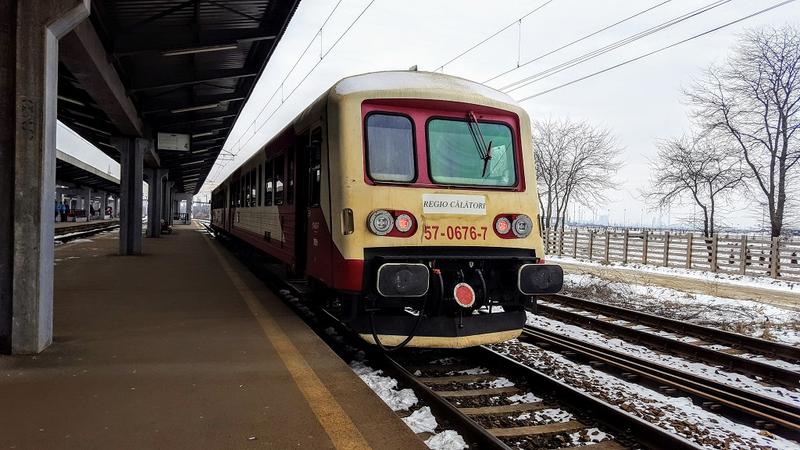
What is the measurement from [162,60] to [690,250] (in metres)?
17.0

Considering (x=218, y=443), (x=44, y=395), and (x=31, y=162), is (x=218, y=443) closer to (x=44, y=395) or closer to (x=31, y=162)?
(x=44, y=395)

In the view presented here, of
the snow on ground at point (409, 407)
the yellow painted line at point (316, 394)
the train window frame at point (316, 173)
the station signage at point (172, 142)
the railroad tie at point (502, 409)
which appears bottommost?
the railroad tie at point (502, 409)

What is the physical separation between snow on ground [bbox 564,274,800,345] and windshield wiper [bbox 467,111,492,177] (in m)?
5.43

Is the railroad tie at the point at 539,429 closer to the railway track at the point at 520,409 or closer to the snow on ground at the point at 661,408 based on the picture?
the railway track at the point at 520,409

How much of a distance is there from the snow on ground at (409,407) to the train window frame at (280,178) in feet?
10.7

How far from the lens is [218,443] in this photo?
3.05 m

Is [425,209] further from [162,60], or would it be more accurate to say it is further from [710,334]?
[162,60]

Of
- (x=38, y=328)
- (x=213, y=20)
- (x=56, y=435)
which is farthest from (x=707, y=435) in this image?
(x=213, y=20)

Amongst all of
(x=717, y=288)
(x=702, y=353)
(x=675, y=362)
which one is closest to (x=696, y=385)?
(x=675, y=362)

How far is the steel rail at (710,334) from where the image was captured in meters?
6.67

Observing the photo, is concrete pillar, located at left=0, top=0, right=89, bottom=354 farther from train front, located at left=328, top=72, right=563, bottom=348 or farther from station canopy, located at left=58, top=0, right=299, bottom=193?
station canopy, located at left=58, top=0, right=299, bottom=193

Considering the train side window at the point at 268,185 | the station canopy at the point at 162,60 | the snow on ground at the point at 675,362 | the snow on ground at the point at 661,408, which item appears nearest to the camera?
the snow on ground at the point at 661,408

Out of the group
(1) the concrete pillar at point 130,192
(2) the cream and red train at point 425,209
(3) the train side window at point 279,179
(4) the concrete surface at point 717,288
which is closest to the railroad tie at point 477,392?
(2) the cream and red train at point 425,209

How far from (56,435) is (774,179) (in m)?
22.7
